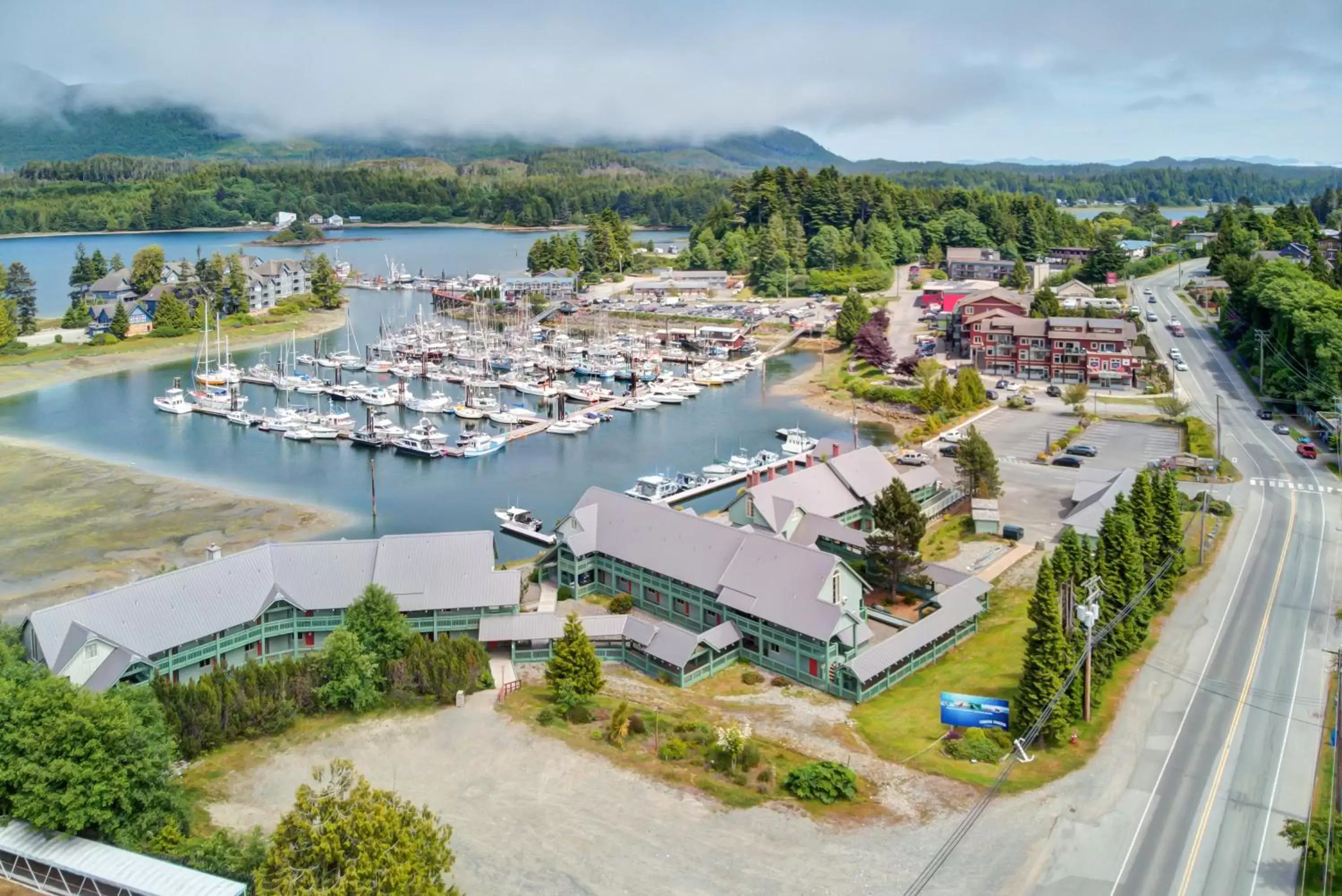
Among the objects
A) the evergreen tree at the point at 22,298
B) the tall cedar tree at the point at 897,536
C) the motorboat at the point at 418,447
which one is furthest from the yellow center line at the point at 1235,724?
the evergreen tree at the point at 22,298

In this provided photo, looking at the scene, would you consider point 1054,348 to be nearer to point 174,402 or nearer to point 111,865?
point 174,402

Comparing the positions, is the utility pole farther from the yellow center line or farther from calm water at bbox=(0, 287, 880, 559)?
calm water at bbox=(0, 287, 880, 559)

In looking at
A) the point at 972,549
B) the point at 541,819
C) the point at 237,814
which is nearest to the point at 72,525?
the point at 237,814

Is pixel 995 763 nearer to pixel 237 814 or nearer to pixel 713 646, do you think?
pixel 713 646

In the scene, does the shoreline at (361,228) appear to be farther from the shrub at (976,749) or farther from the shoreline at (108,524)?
the shrub at (976,749)

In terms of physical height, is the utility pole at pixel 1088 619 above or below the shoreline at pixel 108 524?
above

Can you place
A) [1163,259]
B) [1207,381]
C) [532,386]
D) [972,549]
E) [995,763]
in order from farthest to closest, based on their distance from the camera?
1. [1163,259]
2. [532,386]
3. [1207,381]
4. [972,549]
5. [995,763]
